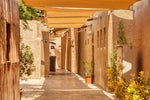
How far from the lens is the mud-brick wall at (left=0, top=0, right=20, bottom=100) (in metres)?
4.93

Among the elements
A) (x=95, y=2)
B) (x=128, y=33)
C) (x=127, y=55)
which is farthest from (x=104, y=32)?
(x=95, y=2)

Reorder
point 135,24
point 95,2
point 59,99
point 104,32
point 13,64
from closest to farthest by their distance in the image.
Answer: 1. point 13,64
2. point 95,2
3. point 135,24
4. point 59,99
5. point 104,32

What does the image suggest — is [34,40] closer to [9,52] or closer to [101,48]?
[101,48]

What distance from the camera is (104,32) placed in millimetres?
12969

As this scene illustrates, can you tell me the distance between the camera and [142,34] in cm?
768

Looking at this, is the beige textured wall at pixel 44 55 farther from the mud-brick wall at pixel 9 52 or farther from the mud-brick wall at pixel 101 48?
the mud-brick wall at pixel 9 52

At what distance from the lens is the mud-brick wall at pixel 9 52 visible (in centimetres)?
493

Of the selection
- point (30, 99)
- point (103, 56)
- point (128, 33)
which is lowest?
point (30, 99)

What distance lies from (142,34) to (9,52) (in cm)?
376

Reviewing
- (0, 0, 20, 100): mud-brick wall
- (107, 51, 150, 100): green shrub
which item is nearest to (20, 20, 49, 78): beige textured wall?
(107, 51, 150, 100): green shrub

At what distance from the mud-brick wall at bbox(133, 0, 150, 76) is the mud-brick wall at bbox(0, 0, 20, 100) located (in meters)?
3.36

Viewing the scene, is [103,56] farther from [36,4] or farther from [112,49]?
[36,4]

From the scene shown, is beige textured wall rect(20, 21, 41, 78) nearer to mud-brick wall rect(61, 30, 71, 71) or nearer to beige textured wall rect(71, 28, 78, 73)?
beige textured wall rect(71, 28, 78, 73)

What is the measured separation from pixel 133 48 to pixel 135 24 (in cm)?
74
